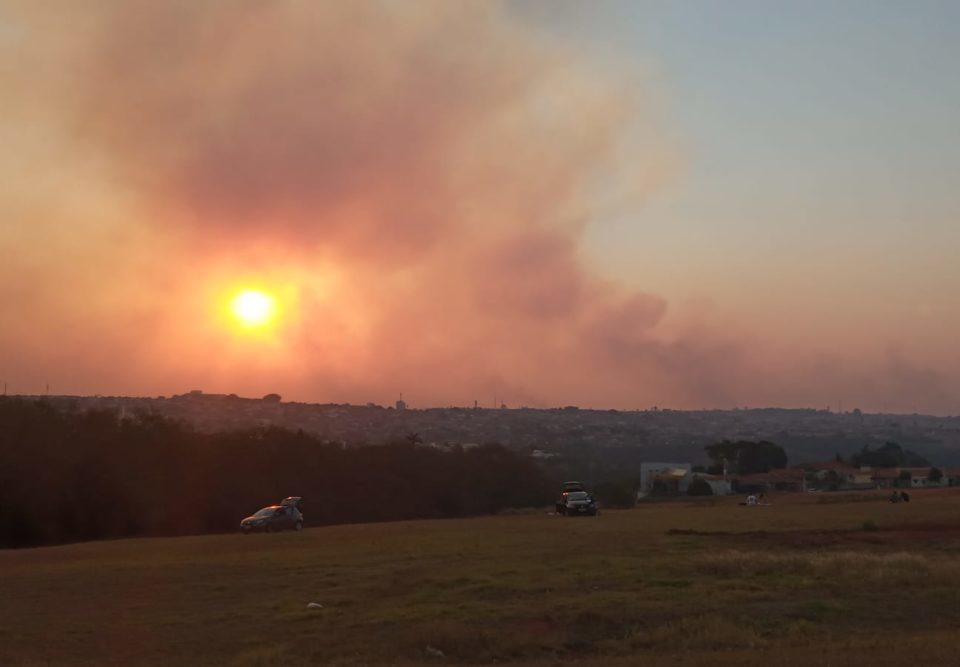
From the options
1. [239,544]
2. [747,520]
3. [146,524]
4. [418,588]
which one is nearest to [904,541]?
[747,520]

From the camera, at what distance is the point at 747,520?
51156 millimetres

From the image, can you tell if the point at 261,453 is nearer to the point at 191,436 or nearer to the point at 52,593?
the point at 191,436

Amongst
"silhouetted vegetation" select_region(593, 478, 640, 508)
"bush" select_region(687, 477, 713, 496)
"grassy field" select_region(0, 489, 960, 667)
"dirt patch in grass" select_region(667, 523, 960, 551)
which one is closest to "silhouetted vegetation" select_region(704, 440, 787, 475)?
"bush" select_region(687, 477, 713, 496)

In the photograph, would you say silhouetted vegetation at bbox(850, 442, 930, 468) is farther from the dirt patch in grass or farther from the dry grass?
the dry grass

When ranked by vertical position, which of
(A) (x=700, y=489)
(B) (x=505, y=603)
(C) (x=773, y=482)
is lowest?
(A) (x=700, y=489)

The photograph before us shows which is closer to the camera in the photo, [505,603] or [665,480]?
[505,603]

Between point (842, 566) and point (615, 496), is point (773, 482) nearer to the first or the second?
point (615, 496)

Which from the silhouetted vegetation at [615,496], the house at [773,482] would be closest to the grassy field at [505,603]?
the silhouetted vegetation at [615,496]

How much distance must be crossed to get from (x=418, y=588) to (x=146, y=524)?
150 feet

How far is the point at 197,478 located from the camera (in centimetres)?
7438

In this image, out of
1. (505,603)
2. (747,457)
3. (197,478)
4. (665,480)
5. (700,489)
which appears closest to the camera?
(505,603)

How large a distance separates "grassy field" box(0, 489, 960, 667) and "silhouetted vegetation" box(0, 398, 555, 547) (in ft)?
80.4

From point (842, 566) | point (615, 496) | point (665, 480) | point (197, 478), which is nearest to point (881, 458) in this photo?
point (665, 480)

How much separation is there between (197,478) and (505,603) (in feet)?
179
